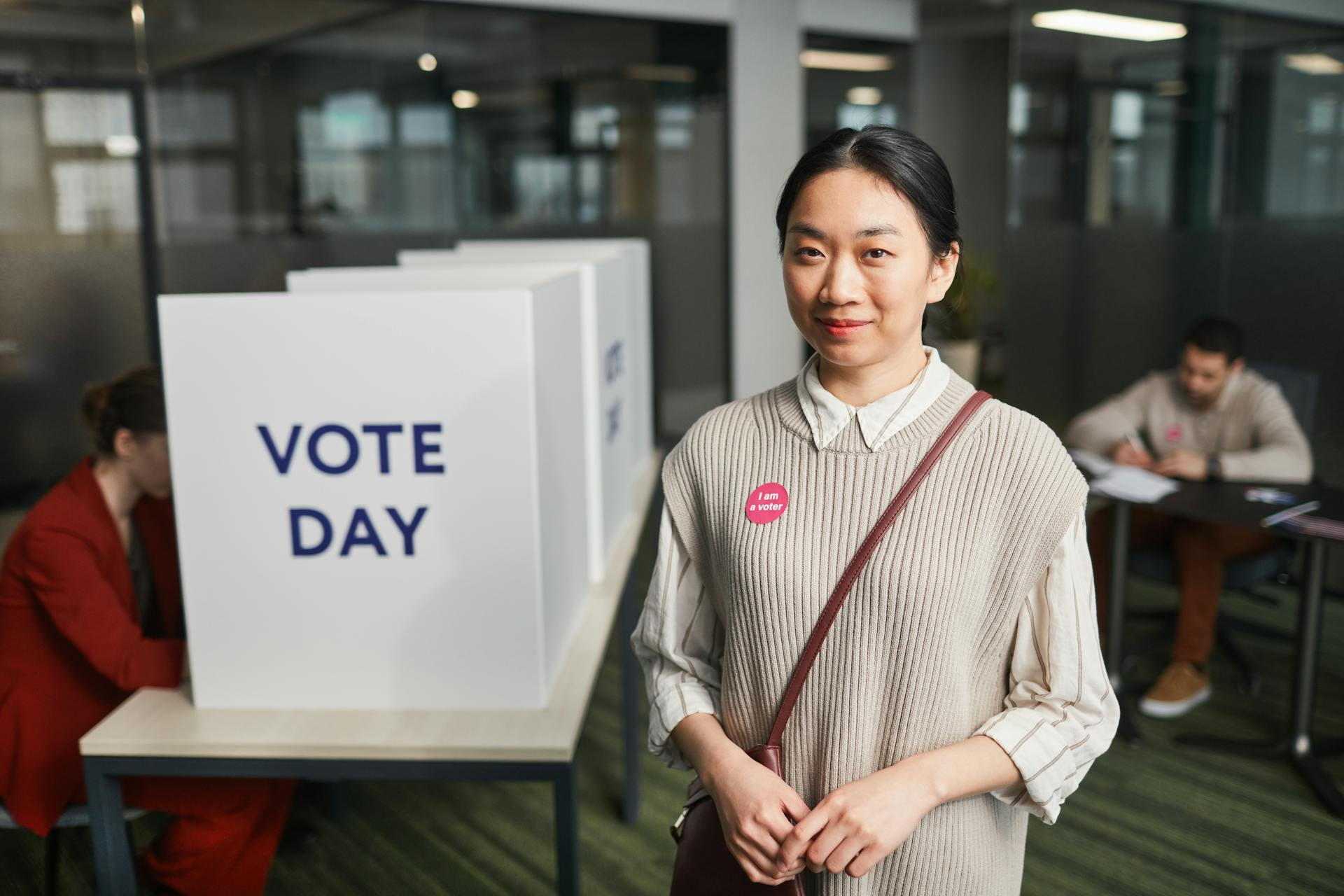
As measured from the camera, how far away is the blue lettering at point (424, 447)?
1.61 meters

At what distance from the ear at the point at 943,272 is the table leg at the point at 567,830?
0.85 metres

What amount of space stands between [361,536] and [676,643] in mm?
644

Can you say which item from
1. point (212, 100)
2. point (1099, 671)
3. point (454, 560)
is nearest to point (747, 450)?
point (1099, 671)

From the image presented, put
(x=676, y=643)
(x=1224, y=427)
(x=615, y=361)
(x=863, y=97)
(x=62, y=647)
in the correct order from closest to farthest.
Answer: (x=676, y=643), (x=62, y=647), (x=615, y=361), (x=1224, y=427), (x=863, y=97)

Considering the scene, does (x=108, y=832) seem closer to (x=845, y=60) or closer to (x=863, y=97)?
(x=845, y=60)

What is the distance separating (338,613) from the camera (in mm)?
1678

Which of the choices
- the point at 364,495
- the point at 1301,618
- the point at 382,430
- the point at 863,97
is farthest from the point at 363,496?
the point at 863,97

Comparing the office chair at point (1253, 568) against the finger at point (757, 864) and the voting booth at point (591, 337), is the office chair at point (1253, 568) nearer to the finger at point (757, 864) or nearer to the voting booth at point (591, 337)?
the voting booth at point (591, 337)

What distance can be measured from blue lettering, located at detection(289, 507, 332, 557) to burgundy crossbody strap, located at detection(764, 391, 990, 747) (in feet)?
2.78

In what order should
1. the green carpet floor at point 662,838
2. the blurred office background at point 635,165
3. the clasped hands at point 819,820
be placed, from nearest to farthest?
the clasped hands at point 819,820 < the green carpet floor at point 662,838 < the blurred office background at point 635,165

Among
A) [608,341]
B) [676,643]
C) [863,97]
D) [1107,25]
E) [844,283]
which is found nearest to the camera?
[844,283]

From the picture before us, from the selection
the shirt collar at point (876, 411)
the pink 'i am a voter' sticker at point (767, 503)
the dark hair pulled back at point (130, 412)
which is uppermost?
the shirt collar at point (876, 411)

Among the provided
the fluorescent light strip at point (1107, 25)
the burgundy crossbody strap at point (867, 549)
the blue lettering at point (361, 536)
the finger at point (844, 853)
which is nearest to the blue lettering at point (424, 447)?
the blue lettering at point (361, 536)

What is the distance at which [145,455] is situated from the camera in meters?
2.17
